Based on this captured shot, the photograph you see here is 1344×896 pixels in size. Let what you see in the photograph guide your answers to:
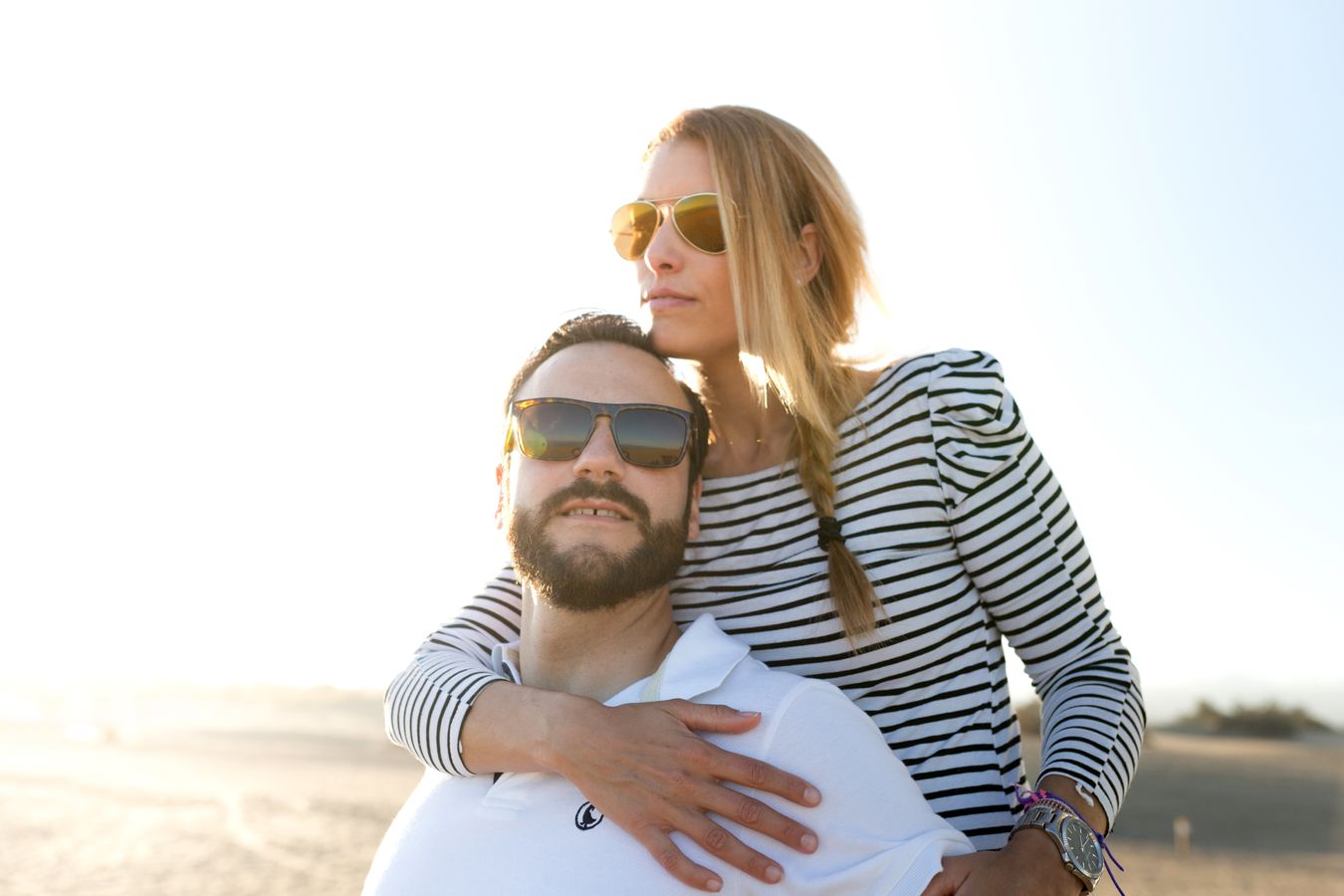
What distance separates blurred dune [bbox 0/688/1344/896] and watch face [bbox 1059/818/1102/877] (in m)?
13.4

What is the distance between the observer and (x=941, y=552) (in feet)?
10.3

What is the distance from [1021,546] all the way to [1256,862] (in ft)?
62.6

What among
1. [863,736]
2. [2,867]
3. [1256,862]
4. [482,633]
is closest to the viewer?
[863,736]

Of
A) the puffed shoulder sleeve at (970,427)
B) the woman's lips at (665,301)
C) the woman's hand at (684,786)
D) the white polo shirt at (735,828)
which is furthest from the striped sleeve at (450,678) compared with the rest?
the puffed shoulder sleeve at (970,427)

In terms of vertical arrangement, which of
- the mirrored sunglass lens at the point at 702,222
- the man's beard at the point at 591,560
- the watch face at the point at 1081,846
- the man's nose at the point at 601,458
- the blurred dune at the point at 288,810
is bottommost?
the blurred dune at the point at 288,810

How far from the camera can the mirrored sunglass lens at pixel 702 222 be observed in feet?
11.3

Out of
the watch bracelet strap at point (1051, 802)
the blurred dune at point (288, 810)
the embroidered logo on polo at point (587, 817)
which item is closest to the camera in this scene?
the embroidered logo on polo at point (587, 817)

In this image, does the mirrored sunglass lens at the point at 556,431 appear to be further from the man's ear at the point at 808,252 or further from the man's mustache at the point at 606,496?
the man's ear at the point at 808,252

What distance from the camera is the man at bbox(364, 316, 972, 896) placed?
2.54 meters

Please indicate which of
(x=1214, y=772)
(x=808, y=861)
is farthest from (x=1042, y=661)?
(x=1214, y=772)

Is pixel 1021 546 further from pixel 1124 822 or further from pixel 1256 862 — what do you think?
pixel 1124 822

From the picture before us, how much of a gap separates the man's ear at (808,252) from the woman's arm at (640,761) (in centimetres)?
154

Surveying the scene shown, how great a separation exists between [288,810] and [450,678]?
21.6m

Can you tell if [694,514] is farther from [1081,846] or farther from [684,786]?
[1081,846]
